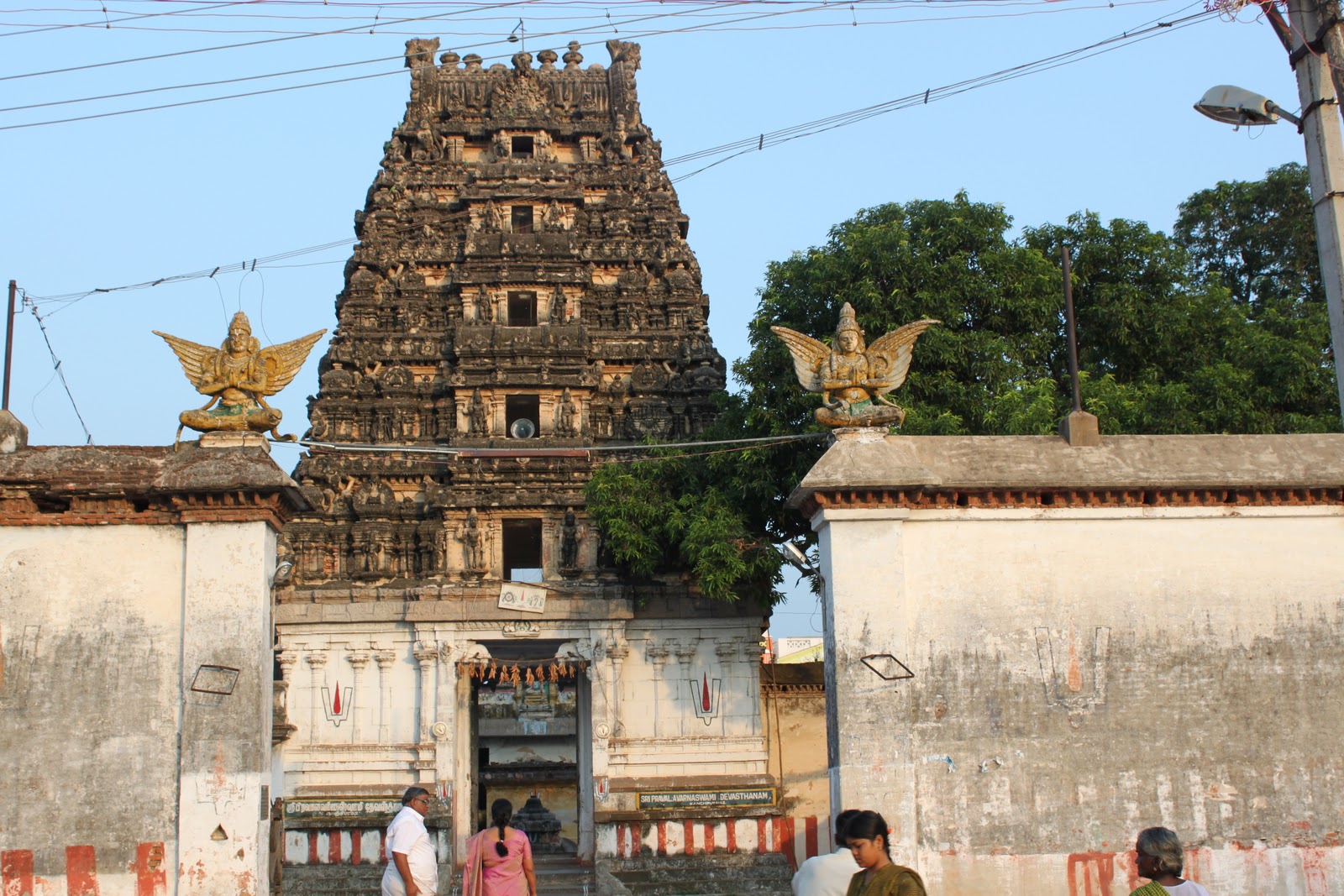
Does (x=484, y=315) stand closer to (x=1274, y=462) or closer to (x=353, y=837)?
(x=353, y=837)

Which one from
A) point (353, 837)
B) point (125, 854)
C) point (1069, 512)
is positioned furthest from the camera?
point (353, 837)

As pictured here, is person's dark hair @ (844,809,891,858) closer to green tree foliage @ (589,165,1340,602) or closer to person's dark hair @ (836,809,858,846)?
person's dark hair @ (836,809,858,846)

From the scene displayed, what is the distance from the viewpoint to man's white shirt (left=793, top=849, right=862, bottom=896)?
774 centimetres

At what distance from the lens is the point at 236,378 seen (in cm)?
1304

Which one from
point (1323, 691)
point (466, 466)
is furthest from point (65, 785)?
point (466, 466)

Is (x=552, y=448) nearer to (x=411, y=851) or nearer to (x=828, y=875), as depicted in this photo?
(x=411, y=851)

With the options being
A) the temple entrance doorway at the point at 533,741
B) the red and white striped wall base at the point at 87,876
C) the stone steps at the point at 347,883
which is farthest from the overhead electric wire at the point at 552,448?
the stone steps at the point at 347,883

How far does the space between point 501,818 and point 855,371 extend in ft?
18.7

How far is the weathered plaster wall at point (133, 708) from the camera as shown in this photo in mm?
11945

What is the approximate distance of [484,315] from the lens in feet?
91.8

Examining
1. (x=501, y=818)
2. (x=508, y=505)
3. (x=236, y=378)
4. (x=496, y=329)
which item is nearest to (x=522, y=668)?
(x=508, y=505)

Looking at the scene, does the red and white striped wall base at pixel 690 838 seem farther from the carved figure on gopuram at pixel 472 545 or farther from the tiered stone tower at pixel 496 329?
the carved figure on gopuram at pixel 472 545

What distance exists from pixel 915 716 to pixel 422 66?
24.8 metres

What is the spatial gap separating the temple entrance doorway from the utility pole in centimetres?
1189
